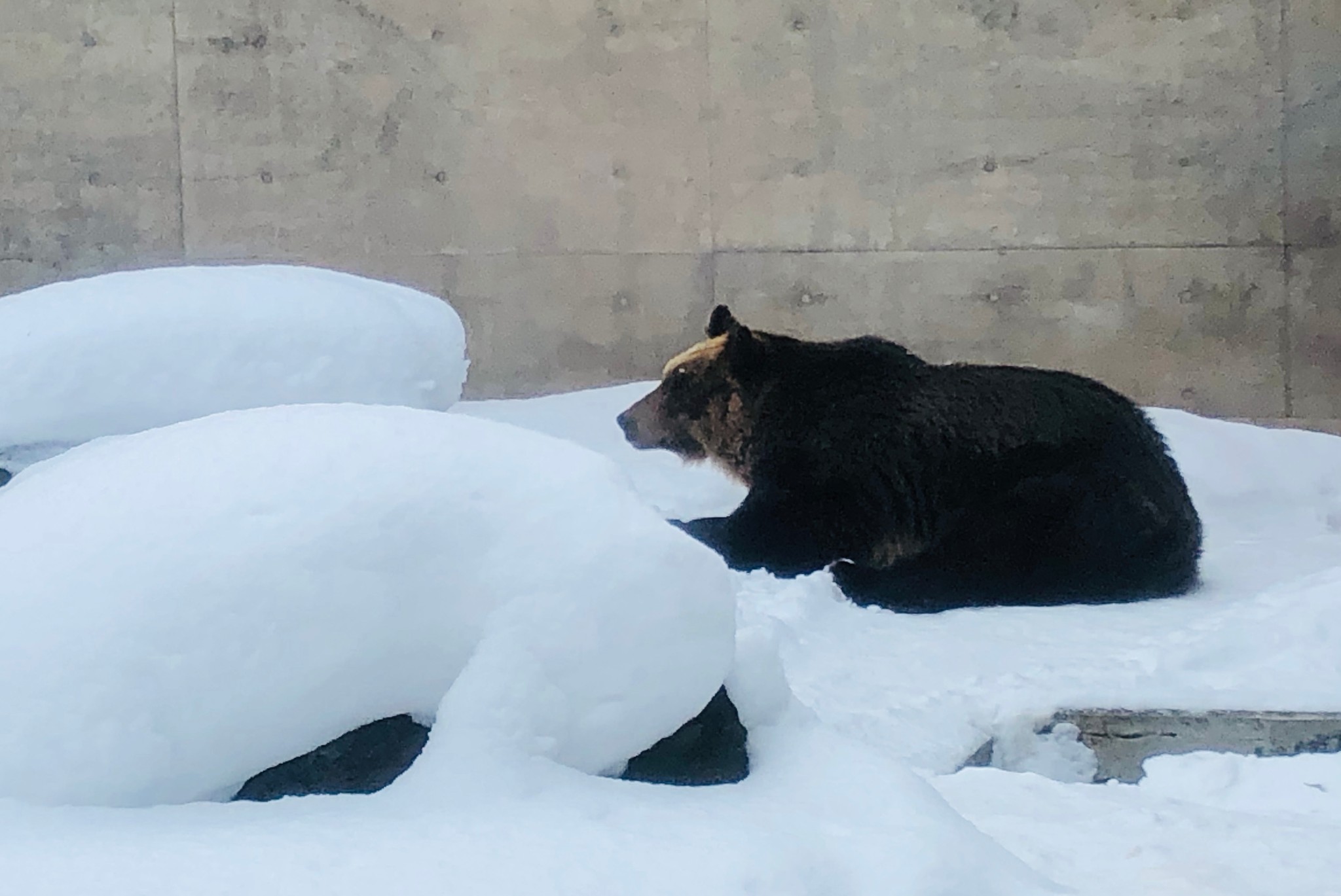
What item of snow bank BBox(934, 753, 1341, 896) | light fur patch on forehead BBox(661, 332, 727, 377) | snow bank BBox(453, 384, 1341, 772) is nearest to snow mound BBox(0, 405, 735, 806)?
snow bank BBox(934, 753, 1341, 896)

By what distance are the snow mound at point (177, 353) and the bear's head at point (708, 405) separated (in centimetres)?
189

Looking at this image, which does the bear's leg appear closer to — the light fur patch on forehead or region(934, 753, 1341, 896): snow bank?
the light fur patch on forehead

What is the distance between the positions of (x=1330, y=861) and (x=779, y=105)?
17.9ft

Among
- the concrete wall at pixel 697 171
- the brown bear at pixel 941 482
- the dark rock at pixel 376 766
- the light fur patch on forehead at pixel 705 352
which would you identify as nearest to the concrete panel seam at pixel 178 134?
the concrete wall at pixel 697 171

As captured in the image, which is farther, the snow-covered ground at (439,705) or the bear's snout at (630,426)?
the bear's snout at (630,426)

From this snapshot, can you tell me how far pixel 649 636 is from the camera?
1853 mm

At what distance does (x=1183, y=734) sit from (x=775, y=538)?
182cm

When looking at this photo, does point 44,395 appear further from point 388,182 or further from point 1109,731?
point 388,182

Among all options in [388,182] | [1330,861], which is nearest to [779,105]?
[388,182]

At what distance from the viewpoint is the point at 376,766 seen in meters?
1.73

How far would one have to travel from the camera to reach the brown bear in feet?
14.2

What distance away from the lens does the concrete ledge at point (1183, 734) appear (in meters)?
2.99

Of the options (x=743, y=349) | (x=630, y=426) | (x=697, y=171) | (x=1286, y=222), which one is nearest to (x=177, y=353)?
(x=743, y=349)

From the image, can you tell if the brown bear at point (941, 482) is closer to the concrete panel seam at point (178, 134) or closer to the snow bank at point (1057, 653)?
the snow bank at point (1057, 653)
